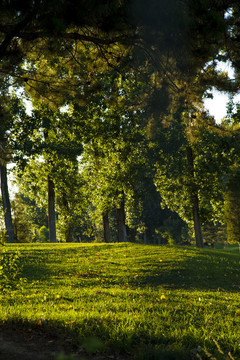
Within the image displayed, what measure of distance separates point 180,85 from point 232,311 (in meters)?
5.09

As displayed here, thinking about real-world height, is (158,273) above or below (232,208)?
below

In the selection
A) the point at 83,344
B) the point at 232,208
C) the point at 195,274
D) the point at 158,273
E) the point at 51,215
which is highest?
the point at 51,215

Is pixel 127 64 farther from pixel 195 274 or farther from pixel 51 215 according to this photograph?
pixel 51 215

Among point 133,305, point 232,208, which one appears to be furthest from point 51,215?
point 133,305

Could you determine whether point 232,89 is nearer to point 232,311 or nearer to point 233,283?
point 232,311

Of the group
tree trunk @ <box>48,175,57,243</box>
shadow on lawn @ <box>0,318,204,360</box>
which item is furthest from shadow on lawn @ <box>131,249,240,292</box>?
tree trunk @ <box>48,175,57,243</box>

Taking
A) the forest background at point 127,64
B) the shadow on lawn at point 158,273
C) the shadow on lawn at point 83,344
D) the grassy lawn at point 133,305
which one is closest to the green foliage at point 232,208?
the forest background at point 127,64

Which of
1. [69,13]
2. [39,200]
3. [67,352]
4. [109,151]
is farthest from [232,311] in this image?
[39,200]

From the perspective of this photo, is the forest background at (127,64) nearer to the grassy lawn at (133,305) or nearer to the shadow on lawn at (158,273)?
the grassy lawn at (133,305)

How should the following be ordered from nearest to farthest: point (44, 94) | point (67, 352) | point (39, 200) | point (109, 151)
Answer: point (67, 352) < point (44, 94) < point (109, 151) < point (39, 200)

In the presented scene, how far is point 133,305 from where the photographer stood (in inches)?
255

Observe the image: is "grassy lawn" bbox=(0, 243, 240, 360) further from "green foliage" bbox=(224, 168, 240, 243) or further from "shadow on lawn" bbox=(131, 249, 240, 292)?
"green foliage" bbox=(224, 168, 240, 243)

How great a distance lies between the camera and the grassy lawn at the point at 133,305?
14.8ft

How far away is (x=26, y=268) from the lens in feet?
40.8
